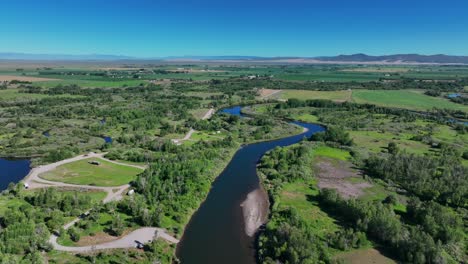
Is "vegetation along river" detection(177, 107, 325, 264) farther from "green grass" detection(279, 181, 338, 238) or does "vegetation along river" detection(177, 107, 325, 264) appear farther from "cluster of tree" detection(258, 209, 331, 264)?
"green grass" detection(279, 181, 338, 238)

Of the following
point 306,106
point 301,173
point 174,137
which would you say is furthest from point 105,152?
point 306,106

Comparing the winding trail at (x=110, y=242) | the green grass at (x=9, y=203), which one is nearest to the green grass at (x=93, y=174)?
the winding trail at (x=110, y=242)

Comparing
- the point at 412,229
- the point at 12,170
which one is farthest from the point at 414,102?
the point at 12,170

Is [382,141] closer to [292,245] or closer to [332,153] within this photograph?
[332,153]

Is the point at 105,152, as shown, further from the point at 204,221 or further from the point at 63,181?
the point at 204,221

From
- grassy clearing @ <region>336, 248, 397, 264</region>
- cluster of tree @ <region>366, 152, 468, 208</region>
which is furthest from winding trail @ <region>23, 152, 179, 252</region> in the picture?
cluster of tree @ <region>366, 152, 468, 208</region>

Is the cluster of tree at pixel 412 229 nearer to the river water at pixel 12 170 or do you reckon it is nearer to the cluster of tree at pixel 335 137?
the cluster of tree at pixel 335 137
